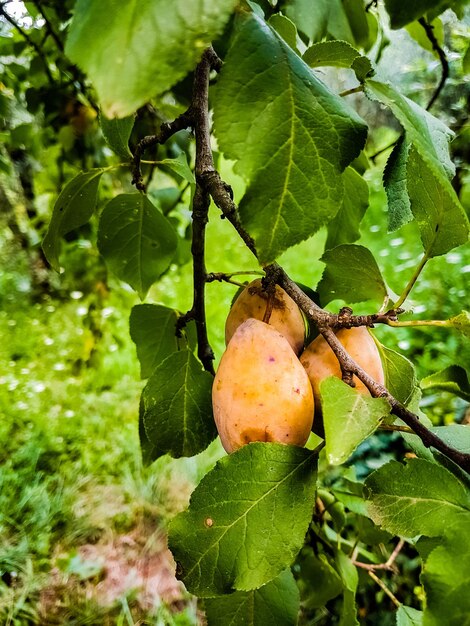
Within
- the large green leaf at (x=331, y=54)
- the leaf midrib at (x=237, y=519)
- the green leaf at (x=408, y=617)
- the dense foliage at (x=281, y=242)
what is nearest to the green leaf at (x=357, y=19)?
the dense foliage at (x=281, y=242)

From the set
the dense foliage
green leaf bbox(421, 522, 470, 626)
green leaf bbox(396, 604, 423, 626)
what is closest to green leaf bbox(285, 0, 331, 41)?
the dense foliage

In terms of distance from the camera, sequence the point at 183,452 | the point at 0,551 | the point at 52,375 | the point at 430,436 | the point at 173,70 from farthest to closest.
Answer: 1. the point at 52,375
2. the point at 0,551
3. the point at 183,452
4. the point at 430,436
5. the point at 173,70

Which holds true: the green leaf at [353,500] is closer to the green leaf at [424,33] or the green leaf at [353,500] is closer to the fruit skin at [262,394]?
the fruit skin at [262,394]

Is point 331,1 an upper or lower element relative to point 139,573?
upper

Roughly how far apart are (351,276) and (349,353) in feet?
0.32

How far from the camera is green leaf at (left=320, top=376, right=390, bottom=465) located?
31 cm

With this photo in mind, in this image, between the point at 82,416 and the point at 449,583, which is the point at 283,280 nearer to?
the point at 449,583

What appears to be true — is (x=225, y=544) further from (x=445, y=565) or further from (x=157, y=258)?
(x=157, y=258)

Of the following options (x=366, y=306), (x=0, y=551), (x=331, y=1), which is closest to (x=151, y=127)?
(x=331, y=1)

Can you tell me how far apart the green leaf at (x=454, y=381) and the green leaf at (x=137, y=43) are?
420mm

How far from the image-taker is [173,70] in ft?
0.71

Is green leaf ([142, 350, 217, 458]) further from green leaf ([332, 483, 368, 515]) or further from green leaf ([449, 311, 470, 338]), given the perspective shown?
green leaf ([332, 483, 368, 515])

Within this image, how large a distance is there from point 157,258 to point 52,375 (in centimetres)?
235

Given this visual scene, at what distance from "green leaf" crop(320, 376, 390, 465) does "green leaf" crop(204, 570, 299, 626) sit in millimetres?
296
